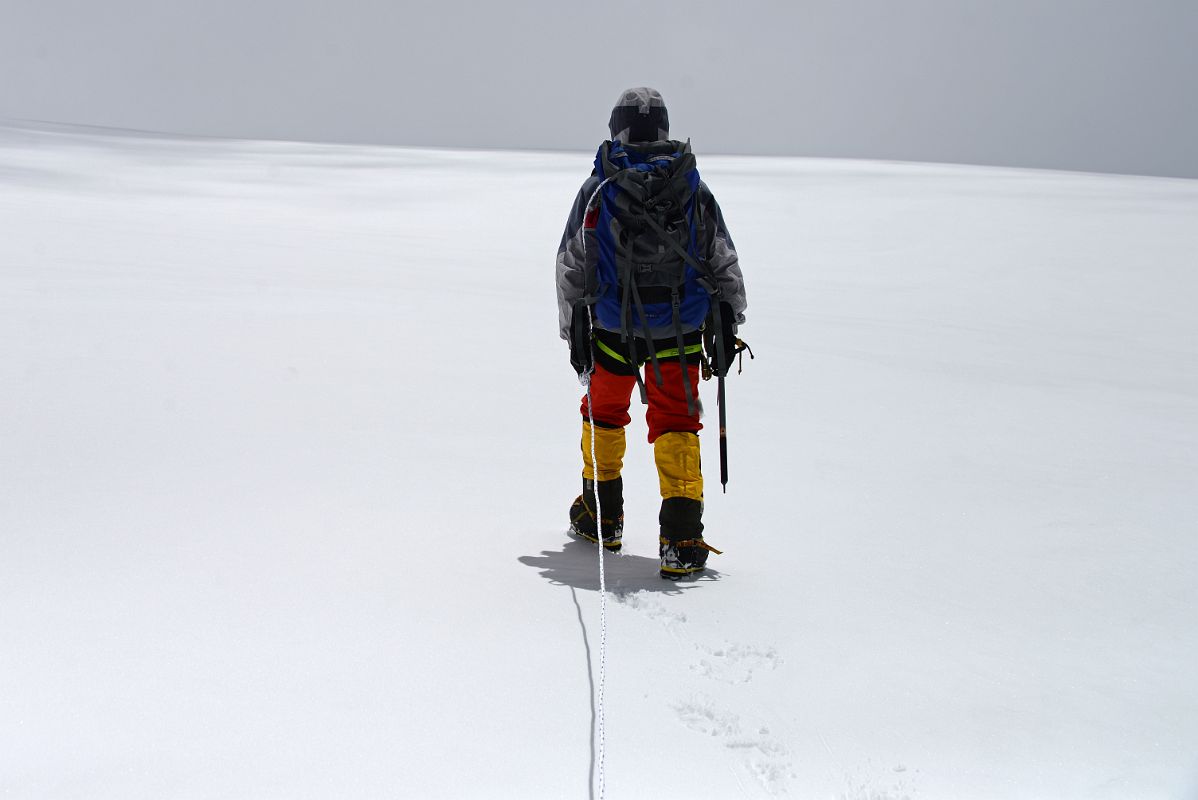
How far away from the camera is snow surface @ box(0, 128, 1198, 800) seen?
96.0 inches

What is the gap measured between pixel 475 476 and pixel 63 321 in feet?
10.8

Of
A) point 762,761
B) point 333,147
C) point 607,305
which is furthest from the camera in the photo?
point 333,147

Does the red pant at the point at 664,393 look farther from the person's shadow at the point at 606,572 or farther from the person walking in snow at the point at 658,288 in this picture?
the person's shadow at the point at 606,572

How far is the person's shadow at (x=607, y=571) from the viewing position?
3576 mm

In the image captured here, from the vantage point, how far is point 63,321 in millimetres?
6562

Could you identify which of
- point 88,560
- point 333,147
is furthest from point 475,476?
point 333,147

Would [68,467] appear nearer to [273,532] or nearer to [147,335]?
[273,532]

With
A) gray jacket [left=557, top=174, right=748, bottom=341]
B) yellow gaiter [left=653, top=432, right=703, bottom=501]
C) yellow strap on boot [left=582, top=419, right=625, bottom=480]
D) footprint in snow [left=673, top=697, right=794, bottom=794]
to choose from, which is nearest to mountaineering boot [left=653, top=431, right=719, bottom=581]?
yellow gaiter [left=653, top=432, right=703, bottom=501]

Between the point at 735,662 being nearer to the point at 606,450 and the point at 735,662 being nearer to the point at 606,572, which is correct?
the point at 606,572

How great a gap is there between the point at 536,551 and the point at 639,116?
4.90ft

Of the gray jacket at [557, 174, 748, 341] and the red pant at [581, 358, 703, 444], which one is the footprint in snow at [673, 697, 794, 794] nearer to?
the red pant at [581, 358, 703, 444]

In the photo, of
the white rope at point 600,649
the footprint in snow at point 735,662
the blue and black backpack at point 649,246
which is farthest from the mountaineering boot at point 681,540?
the footprint in snow at point 735,662

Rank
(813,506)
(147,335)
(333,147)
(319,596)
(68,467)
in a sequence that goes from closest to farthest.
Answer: (319,596), (68,467), (813,506), (147,335), (333,147)

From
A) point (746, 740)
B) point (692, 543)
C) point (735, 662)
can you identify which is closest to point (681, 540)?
point (692, 543)
